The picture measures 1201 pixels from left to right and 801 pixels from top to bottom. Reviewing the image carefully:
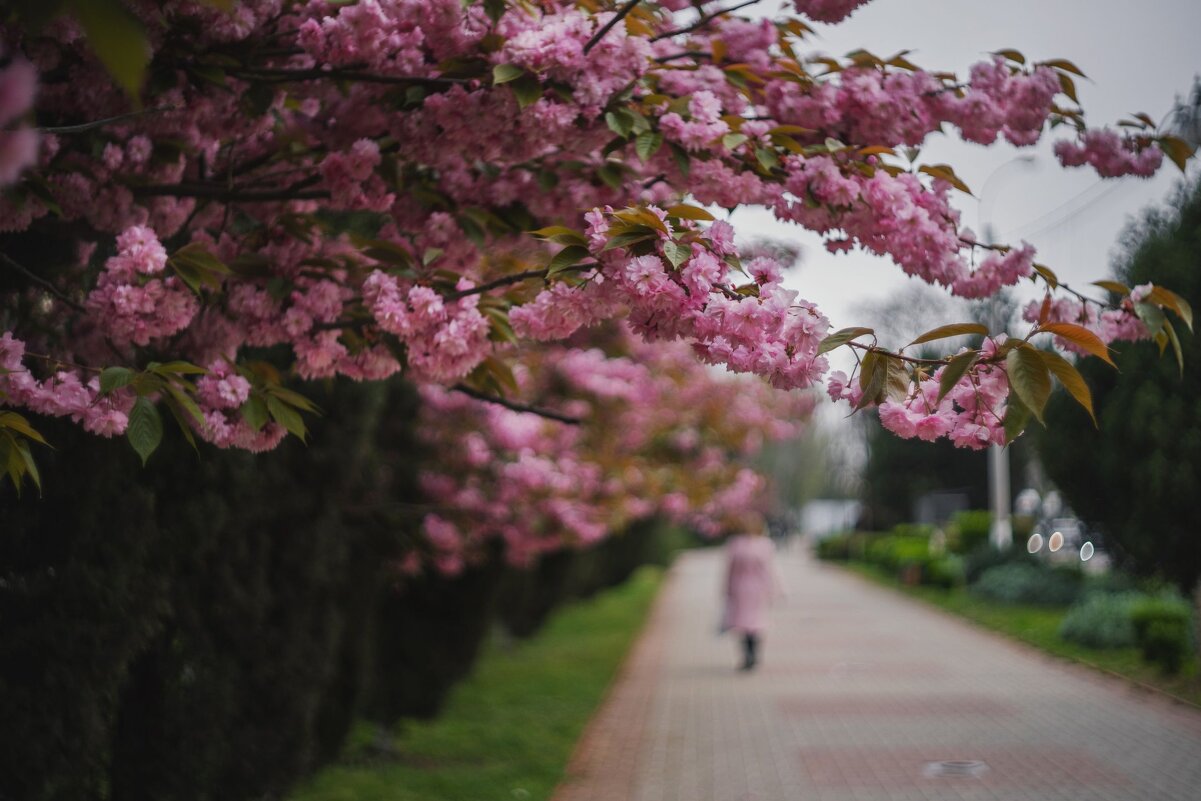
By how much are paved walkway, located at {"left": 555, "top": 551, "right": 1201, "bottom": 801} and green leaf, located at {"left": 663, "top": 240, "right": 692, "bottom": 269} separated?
4.83m

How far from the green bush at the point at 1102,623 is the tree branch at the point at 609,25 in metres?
11.7

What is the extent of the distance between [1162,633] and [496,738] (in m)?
6.68

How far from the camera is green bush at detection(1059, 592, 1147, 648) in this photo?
527 inches

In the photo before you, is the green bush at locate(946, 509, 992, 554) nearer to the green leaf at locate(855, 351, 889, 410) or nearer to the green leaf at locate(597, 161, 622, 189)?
the green leaf at locate(597, 161, 622, 189)

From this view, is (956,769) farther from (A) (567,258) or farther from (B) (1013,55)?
(A) (567,258)

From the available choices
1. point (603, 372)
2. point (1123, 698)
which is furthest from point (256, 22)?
point (1123, 698)

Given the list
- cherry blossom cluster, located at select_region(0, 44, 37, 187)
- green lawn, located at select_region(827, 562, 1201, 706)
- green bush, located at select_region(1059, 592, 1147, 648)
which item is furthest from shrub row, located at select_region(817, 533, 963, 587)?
cherry blossom cluster, located at select_region(0, 44, 37, 187)

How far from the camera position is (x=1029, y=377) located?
2.63 m

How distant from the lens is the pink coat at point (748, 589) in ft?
44.1

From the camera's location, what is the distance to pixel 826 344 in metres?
2.78

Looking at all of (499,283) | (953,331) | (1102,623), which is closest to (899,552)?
(1102,623)

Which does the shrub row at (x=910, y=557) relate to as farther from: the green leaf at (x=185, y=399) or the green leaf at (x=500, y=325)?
the green leaf at (x=185, y=399)

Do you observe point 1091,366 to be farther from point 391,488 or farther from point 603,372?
point 391,488

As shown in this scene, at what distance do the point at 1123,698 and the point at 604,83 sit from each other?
9.12m
